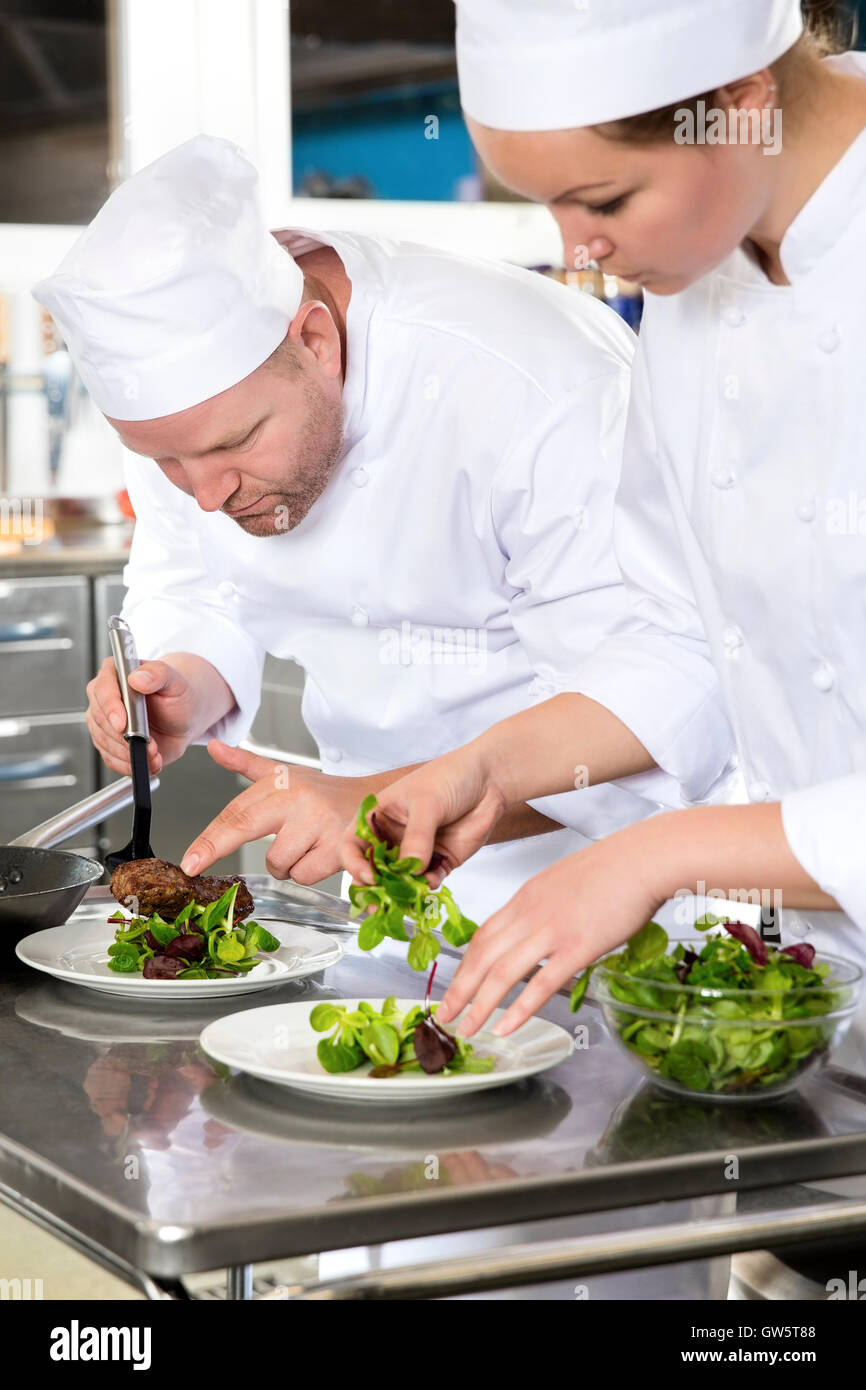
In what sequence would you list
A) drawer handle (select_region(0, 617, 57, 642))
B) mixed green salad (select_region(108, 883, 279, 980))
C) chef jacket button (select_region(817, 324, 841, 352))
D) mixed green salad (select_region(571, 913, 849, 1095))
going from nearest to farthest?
mixed green salad (select_region(571, 913, 849, 1095)) < chef jacket button (select_region(817, 324, 841, 352)) < mixed green salad (select_region(108, 883, 279, 980)) < drawer handle (select_region(0, 617, 57, 642))

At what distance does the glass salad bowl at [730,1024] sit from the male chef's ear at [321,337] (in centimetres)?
90

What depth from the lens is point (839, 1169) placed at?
3.26 ft

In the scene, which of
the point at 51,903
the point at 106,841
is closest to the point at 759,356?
the point at 51,903

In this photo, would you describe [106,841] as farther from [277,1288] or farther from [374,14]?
[277,1288]

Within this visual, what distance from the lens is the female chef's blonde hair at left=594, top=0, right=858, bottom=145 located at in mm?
1074

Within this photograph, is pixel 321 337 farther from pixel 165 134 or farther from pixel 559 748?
pixel 165 134

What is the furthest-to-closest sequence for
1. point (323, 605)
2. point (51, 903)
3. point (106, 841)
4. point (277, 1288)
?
point (106, 841)
point (323, 605)
point (51, 903)
point (277, 1288)

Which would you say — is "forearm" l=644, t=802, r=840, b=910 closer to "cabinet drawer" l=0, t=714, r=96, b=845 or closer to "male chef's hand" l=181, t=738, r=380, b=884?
"male chef's hand" l=181, t=738, r=380, b=884

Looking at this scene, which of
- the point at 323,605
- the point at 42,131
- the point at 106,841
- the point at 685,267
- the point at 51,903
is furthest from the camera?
the point at 42,131

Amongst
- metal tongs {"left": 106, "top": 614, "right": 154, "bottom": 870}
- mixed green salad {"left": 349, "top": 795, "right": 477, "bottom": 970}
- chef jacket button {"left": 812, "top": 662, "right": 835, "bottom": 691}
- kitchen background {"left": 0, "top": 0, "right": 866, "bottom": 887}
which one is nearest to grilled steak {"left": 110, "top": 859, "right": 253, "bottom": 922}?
metal tongs {"left": 106, "top": 614, "right": 154, "bottom": 870}

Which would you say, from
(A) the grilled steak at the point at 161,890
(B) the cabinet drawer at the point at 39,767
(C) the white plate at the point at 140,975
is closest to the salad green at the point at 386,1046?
(C) the white plate at the point at 140,975

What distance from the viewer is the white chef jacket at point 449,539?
1740 millimetres

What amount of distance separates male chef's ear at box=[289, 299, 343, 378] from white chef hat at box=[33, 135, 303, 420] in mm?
84
